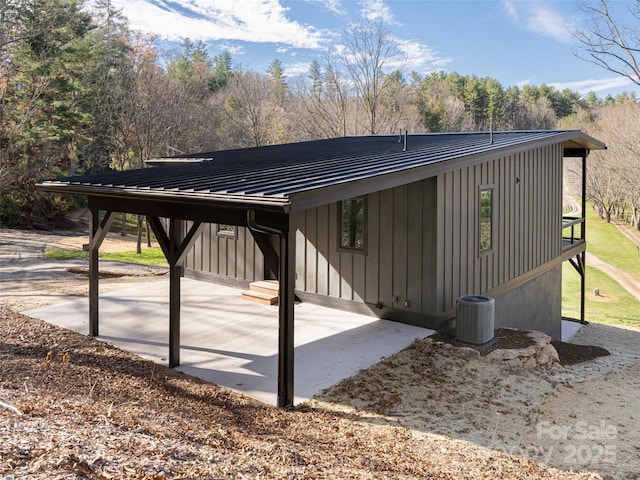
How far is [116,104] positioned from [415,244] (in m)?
19.0

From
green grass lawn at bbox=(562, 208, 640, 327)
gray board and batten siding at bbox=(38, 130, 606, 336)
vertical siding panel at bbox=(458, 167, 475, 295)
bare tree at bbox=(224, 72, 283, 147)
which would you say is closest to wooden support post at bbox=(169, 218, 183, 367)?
gray board and batten siding at bbox=(38, 130, 606, 336)

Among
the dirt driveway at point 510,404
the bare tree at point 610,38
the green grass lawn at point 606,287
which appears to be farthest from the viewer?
the green grass lawn at point 606,287

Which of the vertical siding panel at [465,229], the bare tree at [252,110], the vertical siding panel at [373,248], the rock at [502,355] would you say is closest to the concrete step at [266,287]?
the vertical siding panel at [373,248]

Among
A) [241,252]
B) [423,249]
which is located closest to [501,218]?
[423,249]

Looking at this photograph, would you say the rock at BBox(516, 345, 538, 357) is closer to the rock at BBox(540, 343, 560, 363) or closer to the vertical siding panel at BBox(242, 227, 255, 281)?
the rock at BBox(540, 343, 560, 363)

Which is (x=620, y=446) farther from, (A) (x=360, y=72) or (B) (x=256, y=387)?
(A) (x=360, y=72)

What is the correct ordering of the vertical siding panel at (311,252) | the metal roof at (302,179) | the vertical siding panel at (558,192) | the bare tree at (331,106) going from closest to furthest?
1. the metal roof at (302,179)
2. the vertical siding panel at (311,252)
3. the vertical siding panel at (558,192)
4. the bare tree at (331,106)

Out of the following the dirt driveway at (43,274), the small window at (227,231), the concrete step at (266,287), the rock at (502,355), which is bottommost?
the rock at (502,355)

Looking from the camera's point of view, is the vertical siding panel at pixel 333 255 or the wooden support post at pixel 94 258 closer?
the wooden support post at pixel 94 258

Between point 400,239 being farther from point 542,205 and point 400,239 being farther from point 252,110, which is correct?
point 252,110

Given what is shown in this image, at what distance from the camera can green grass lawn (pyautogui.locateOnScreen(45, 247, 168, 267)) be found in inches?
664

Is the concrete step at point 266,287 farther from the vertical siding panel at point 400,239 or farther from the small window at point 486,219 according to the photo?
the small window at point 486,219

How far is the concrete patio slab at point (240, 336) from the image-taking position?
20.4ft

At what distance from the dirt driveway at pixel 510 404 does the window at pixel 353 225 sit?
2133 millimetres
